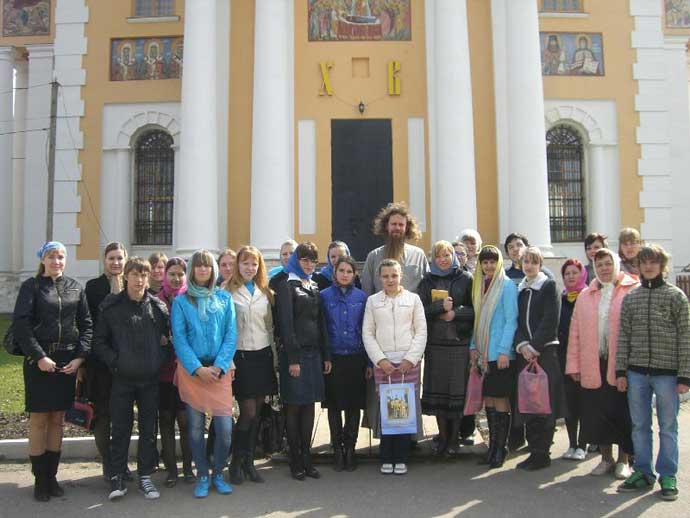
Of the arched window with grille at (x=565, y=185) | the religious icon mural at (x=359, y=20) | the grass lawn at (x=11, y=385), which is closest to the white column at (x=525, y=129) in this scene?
the arched window with grille at (x=565, y=185)

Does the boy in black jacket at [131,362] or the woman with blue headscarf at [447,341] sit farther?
the woman with blue headscarf at [447,341]

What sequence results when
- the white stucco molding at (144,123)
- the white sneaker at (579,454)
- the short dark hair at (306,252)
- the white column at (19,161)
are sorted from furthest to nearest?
1. the white column at (19,161)
2. the white stucco molding at (144,123)
3. the white sneaker at (579,454)
4. the short dark hair at (306,252)

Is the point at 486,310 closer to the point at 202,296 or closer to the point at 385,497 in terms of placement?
the point at 385,497

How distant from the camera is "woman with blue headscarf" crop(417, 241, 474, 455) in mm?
6020

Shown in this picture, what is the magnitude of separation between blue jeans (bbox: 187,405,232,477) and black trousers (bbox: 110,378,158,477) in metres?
0.32

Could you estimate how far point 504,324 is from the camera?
19.4ft

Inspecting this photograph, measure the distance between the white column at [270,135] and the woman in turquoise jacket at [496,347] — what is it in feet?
26.5

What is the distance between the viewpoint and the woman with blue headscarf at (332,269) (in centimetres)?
639

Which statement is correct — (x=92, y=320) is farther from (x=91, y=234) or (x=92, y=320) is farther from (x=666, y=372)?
(x=91, y=234)

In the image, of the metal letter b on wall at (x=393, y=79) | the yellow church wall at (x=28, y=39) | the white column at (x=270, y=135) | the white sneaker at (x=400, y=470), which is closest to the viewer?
the white sneaker at (x=400, y=470)

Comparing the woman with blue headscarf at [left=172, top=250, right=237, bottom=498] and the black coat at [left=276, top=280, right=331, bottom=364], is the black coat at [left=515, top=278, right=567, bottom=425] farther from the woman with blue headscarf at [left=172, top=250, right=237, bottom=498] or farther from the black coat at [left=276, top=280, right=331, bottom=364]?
the woman with blue headscarf at [left=172, top=250, right=237, bottom=498]

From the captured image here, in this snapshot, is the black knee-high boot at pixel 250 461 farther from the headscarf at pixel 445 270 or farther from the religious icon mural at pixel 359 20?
the religious icon mural at pixel 359 20

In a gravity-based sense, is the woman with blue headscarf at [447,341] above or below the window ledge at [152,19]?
below

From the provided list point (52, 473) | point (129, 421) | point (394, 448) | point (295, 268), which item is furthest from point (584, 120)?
point (52, 473)
